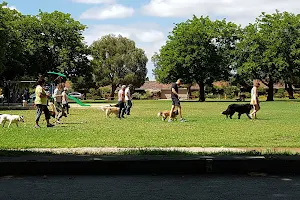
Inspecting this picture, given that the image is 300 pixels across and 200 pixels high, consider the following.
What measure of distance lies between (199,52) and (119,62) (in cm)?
2650

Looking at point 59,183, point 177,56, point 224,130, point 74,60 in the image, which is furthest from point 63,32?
point 59,183

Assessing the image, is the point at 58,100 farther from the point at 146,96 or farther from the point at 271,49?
the point at 146,96

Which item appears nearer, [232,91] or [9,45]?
[9,45]

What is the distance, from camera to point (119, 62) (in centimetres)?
8906

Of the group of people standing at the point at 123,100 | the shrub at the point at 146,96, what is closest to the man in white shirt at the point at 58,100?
the group of people standing at the point at 123,100

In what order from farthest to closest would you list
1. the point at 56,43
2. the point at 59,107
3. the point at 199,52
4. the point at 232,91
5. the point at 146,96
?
1. the point at 146,96
2. the point at 232,91
3. the point at 199,52
4. the point at 56,43
5. the point at 59,107

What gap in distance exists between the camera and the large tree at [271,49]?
61969mm

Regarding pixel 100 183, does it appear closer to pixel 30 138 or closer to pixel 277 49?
pixel 30 138

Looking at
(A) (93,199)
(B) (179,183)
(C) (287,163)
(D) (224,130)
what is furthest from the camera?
(D) (224,130)

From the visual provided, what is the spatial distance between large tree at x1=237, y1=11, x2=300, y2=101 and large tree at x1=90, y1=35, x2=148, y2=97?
27050 mm

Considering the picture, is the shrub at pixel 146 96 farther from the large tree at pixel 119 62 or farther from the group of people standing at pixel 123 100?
the group of people standing at pixel 123 100

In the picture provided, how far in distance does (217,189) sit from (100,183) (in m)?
1.71

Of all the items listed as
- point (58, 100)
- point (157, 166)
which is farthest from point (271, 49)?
point (157, 166)

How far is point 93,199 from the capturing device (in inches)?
234
